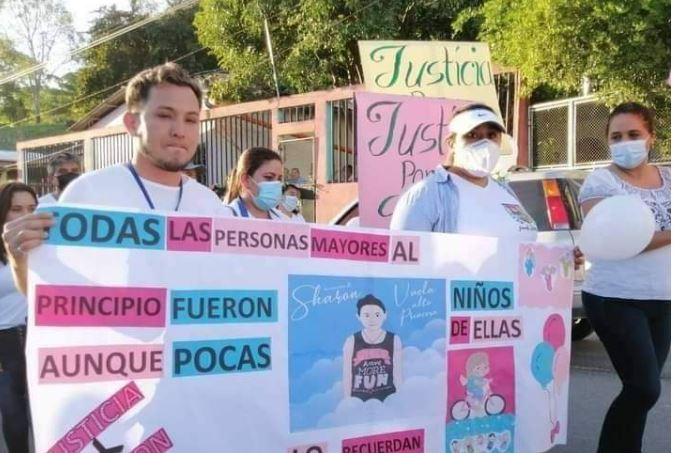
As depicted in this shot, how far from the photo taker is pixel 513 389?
3.64 metres

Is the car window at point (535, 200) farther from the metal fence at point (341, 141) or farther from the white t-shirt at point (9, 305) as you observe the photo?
the metal fence at point (341, 141)

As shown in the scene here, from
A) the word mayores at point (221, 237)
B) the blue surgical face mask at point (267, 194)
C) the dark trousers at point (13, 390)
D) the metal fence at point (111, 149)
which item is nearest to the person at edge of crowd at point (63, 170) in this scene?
the blue surgical face mask at point (267, 194)

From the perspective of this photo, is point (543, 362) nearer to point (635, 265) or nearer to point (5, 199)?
point (635, 265)

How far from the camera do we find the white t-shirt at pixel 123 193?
262 cm

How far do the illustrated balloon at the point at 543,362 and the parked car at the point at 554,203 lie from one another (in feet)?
11.4

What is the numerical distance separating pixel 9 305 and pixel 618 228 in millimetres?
2865

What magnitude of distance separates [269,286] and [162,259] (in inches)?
16.2

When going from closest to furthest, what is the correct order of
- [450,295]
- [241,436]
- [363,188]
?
[241,436]
[450,295]
[363,188]

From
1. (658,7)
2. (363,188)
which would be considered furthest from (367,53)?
(658,7)

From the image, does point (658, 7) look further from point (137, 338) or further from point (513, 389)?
point (137, 338)

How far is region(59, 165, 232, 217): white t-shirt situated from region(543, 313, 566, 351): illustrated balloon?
1.72m

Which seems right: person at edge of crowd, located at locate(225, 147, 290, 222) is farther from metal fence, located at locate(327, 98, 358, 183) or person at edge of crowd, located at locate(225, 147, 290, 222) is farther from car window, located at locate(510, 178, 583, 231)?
metal fence, located at locate(327, 98, 358, 183)

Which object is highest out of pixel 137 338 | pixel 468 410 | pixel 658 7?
pixel 658 7

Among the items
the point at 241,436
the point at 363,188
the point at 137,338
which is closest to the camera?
the point at 137,338
